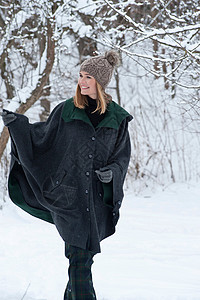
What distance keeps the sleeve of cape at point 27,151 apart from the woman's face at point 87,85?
19 cm

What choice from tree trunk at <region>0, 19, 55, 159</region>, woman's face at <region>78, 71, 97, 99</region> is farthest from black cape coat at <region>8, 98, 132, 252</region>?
tree trunk at <region>0, 19, 55, 159</region>

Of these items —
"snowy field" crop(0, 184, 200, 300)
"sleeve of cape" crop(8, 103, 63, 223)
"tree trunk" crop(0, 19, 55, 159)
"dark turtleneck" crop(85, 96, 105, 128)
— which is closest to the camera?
"sleeve of cape" crop(8, 103, 63, 223)

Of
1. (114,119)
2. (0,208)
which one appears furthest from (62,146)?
(0,208)

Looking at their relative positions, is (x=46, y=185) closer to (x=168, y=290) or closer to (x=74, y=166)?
(x=74, y=166)

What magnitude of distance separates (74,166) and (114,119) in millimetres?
398

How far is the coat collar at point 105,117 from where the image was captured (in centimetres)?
271

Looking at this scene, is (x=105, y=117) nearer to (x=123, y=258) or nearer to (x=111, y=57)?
(x=111, y=57)

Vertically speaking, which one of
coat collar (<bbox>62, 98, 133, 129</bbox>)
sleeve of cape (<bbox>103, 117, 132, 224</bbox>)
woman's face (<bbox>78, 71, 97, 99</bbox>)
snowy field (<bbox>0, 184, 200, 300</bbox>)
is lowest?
snowy field (<bbox>0, 184, 200, 300</bbox>)

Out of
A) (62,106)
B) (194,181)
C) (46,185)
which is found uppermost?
(62,106)

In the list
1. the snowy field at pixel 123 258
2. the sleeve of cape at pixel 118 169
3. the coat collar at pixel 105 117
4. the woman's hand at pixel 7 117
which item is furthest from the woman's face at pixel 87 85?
the snowy field at pixel 123 258

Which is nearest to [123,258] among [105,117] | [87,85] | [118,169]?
A: [118,169]

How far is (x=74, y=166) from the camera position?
8.91 ft

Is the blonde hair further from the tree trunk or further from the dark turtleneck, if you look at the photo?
the tree trunk

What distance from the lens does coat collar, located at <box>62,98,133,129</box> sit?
2.71 m
